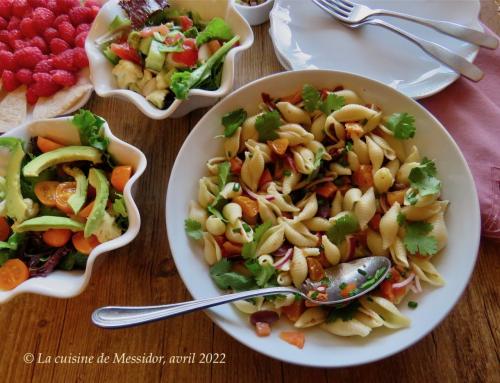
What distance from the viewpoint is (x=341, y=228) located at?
0.98 metres

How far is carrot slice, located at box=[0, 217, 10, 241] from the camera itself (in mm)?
1031

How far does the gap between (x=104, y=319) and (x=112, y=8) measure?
34.5 inches

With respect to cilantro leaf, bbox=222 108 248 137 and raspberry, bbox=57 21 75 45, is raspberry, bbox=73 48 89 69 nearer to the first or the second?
raspberry, bbox=57 21 75 45

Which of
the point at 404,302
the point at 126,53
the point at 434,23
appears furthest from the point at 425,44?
the point at 126,53

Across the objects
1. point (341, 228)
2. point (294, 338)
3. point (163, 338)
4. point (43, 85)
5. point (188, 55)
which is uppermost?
point (188, 55)

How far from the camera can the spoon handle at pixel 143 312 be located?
818mm

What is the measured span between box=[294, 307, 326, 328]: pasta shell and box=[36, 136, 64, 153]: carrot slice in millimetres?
720

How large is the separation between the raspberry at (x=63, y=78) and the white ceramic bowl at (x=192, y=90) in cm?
12

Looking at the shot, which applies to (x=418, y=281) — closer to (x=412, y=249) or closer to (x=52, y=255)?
(x=412, y=249)

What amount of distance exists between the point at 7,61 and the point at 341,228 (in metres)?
1.09

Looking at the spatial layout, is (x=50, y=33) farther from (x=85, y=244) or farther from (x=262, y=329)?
(x=262, y=329)

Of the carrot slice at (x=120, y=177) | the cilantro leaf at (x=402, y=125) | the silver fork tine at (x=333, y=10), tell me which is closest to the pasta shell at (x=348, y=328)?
the cilantro leaf at (x=402, y=125)

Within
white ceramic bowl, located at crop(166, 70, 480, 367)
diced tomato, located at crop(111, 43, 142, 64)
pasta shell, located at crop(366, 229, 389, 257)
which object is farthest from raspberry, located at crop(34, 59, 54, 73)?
pasta shell, located at crop(366, 229, 389, 257)

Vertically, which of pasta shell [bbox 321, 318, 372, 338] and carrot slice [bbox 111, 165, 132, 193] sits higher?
carrot slice [bbox 111, 165, 132, 193]
